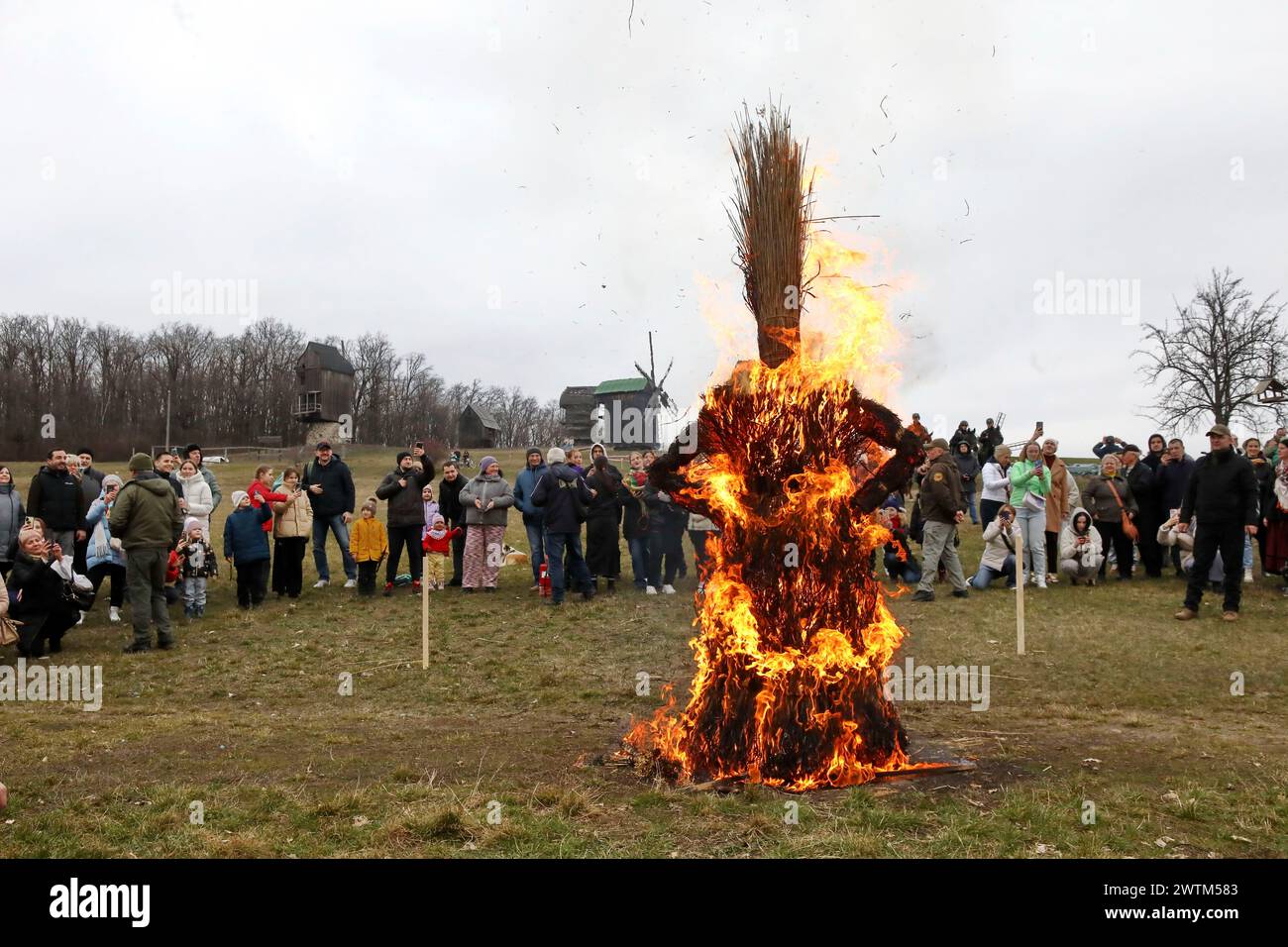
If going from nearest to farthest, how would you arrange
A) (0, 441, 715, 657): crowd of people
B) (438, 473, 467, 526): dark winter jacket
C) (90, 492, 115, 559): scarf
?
(0, 441, 715, 657): crowd of people → (90, 492, 115, 559): scarf → (438, 473, 467, 526): dark winter jacket

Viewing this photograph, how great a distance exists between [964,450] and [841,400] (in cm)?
1185

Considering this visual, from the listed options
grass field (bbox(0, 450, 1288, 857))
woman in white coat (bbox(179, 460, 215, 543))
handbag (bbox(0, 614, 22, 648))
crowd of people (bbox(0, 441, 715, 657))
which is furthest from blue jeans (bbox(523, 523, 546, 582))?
handbag (bbox(0, 614, 22, 648))

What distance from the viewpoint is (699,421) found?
6477 mm

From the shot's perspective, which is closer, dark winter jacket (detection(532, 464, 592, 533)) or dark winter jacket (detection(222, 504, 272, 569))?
dark winter jacket (detection(222, 504, 272, 569))

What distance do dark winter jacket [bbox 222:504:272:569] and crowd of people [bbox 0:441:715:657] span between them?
20 mm

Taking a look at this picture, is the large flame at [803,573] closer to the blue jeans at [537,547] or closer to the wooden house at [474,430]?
the blue jeans at [537,547]

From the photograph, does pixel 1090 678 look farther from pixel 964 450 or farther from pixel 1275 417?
pixel 1275 417

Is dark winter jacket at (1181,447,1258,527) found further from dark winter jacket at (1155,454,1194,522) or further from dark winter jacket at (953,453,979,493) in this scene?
dark winter jacket at (953,453,979,493)

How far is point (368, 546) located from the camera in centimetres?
1447

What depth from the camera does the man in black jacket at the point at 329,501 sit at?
1486 cm

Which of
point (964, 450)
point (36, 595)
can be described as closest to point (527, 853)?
point (36, 595)

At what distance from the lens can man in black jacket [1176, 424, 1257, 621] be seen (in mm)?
11555

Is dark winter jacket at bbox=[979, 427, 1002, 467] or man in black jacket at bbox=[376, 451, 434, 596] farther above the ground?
dark winter jacket at bbox=[979, 427, 1002, 467]

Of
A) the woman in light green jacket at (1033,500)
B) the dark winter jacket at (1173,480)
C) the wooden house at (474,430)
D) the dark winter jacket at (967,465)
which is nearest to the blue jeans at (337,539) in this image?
the woman in light green jacket at (1033,500)
